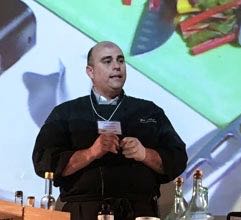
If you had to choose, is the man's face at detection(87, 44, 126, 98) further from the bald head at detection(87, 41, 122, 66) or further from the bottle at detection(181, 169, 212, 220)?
the bottle at detection(181, 169, 212, 220)

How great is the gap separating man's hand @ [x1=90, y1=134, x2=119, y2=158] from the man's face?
0.65 ft

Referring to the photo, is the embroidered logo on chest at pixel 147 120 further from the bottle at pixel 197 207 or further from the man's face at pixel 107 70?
the bottle at pixel 197 207

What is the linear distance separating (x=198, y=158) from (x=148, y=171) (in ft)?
0.81

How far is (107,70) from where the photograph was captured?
2.43m

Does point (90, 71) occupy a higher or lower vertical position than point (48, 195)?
higher

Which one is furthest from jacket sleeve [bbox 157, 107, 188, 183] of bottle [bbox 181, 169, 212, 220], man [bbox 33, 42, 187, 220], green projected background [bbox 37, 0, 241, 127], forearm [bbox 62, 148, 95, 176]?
bottle [bbox 181, 169, 212, 220]

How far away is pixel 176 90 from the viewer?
2.48 m

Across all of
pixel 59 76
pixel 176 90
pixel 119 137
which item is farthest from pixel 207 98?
pixel 59 76

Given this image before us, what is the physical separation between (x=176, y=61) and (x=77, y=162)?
1.89ft

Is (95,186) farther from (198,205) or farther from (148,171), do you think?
(198,205)

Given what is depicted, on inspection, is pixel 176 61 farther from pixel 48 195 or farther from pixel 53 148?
pixel 48 195

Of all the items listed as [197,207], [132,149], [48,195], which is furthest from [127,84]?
[197,207]

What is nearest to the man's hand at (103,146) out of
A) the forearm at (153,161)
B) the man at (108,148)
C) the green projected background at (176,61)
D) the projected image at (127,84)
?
the man at (108,148)

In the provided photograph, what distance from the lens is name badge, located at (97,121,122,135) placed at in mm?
2312
